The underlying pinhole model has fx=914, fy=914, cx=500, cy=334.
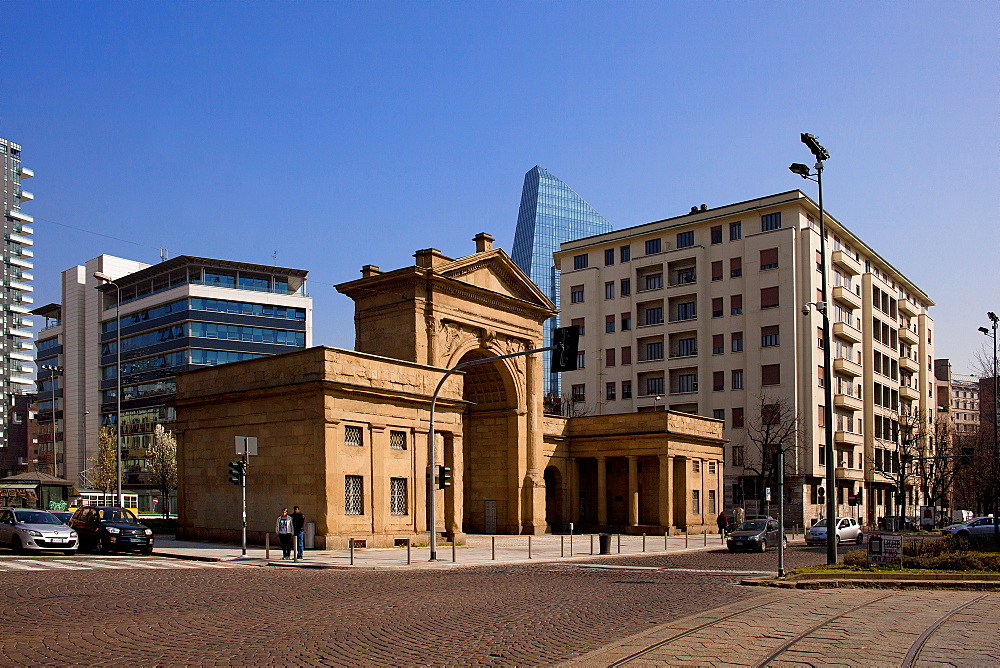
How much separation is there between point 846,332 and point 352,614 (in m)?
67.0

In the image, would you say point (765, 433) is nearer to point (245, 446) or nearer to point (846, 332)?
point (846, 332)

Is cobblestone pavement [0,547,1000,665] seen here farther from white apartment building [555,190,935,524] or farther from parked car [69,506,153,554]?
white apartment building [555,190,935,524]

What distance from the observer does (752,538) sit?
36.7 metres

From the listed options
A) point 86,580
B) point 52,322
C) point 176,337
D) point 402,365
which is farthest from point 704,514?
point 52,322

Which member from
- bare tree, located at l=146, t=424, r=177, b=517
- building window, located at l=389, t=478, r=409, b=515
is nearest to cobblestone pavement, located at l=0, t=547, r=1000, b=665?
building window, located at l=389, t=478, r=409, b=515

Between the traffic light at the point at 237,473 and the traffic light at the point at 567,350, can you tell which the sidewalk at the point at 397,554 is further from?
the traffic light at the point at 567,350

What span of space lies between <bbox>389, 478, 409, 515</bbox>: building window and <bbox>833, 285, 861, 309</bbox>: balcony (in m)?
49.9

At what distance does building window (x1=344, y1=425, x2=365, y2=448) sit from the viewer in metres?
33.3

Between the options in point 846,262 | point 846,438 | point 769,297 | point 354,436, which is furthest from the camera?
point 846,262

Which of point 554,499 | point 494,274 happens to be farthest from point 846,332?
point 494,274

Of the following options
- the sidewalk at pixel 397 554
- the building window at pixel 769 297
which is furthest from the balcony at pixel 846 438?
the sidewalk at pixel 397 554

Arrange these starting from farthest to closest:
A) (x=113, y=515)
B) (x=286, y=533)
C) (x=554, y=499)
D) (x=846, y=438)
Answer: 1. (x=846, y=438)
2. (x=554, y=499)
3. (x=113, y=515)
4. (x=286, y=533)

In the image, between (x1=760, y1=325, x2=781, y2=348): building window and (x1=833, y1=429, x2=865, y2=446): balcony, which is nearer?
(x1=760, y1=325, x2=781, y2=348): building window

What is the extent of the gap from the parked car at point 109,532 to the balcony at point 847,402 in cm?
5572
